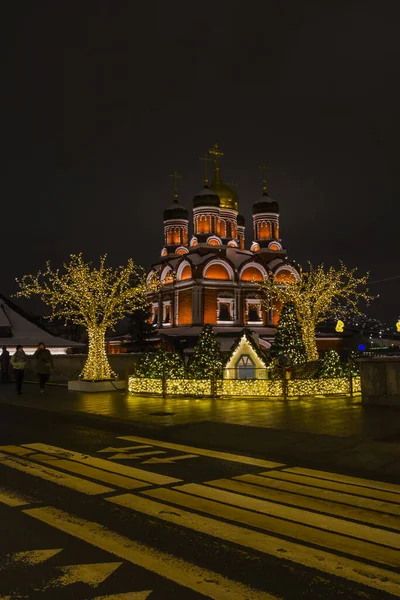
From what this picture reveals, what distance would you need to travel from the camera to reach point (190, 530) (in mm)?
5652

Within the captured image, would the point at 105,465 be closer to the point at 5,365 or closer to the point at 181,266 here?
the point at 5,365

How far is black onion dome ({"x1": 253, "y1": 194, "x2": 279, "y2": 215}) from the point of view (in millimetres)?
67125

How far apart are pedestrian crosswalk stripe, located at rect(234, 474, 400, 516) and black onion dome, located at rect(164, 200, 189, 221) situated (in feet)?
197

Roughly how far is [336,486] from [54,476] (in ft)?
12.3

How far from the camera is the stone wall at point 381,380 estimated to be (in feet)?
Answer: 49.6

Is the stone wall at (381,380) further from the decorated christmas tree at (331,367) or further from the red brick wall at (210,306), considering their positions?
the red brick wall at (210,306)

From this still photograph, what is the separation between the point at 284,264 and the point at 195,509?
5738 cm

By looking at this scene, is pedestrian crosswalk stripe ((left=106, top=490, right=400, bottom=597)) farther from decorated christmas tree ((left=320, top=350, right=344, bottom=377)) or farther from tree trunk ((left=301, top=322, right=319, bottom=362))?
tree trunk ((left=301, top=322, right=319, bottom=362))

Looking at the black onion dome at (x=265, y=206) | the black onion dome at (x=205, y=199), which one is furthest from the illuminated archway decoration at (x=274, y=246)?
the black onion dome at (x=205, y=199)

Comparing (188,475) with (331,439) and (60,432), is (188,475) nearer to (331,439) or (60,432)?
(331,439)

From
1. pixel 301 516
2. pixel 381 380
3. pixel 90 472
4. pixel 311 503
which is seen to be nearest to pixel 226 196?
pixel 381 380

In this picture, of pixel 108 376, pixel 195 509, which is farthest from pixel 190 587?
pixel 108 376

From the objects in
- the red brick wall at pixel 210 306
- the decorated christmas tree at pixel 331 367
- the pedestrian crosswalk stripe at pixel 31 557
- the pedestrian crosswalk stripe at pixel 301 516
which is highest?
the red brick wall at pixel 210 306

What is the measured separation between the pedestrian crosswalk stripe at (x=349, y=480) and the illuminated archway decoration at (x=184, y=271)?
49301 millimetres
